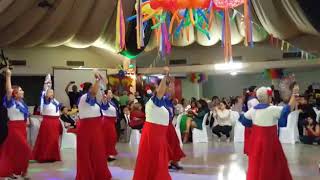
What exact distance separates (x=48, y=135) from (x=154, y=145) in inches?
168

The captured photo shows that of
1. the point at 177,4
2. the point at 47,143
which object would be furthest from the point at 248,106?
the point at 47,143

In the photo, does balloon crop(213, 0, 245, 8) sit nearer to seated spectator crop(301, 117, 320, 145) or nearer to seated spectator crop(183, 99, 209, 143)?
seated spectator crop(301, 117, 320, 145)

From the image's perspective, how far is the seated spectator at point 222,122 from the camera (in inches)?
486

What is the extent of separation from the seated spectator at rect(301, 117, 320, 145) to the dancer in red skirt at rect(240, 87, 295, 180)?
5.81 meters

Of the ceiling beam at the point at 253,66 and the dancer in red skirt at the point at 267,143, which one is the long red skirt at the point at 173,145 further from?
the ceiling beam at the point at 253,66

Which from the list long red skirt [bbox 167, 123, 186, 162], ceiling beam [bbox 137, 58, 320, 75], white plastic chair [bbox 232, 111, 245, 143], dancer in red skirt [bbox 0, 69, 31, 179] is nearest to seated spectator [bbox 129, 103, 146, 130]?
white plastic chair [bbox 232, 111, 245, 143]

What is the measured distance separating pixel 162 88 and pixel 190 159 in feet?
11.5

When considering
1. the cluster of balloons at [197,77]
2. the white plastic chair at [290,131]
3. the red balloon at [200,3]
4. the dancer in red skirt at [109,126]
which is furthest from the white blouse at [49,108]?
the cluster of balloons at [197,77]

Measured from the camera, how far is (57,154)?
9.39m

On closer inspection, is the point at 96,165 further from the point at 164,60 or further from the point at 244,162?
the point at 164,60

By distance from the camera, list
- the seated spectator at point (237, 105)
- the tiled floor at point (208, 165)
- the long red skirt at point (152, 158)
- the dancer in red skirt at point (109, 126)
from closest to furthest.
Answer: the long red skirt at point (152, 158) → the tiled floor at point (208, 165) → the dancer in red skirt at point (109, 126) → the seated spectator at point (237, 105)

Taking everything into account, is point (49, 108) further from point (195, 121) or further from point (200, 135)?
point (200, 135)

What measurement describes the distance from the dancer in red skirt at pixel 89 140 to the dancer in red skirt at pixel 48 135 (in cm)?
300

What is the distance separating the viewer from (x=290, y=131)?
11.4 m
